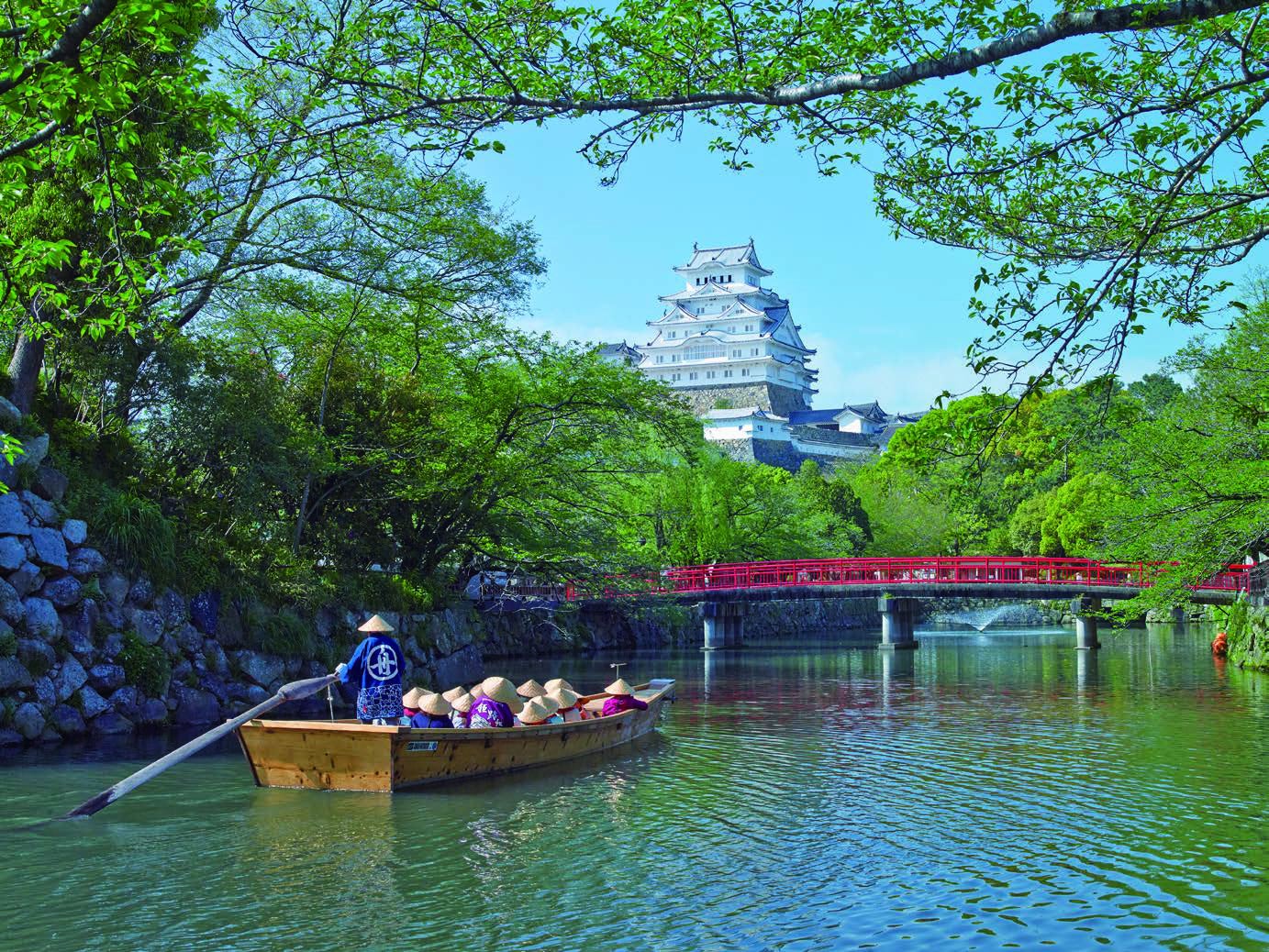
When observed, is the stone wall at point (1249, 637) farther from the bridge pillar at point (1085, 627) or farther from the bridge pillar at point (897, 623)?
the bridge pillar at point (897, 623)

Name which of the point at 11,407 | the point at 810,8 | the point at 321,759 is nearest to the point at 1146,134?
the point at 810,8

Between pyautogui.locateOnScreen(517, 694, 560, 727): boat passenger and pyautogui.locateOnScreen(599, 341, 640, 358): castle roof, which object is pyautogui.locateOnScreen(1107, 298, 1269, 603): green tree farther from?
pyautogui.locateOnScreen(599, 341, 640, 358): castle roof

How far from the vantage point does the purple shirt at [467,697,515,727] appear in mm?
12273

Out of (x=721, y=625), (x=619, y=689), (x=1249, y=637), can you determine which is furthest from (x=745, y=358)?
(x=619, y=689)

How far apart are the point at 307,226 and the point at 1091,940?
1432cm

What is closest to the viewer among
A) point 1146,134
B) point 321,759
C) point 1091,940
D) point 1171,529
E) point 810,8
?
point 810,8

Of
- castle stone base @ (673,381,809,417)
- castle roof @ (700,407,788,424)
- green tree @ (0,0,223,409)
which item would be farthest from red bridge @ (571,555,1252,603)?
castle stone base @ (673,381,809,417)

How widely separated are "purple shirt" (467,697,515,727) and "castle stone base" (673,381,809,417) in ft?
209

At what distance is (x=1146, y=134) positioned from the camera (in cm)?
650

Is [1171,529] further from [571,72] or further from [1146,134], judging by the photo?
[571,72]

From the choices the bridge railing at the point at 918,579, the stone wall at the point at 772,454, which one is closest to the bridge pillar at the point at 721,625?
the bridge railing at the point at 918,579

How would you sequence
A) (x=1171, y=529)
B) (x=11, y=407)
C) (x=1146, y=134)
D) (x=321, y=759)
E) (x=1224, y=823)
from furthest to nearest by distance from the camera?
(x=1171, y=529) → (x=11, y=407) → (x=321, y=759) → (x=1224, y=823) → (x=1146, y=134)

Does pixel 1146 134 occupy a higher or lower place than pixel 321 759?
higher

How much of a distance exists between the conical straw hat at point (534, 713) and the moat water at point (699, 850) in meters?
0.59
